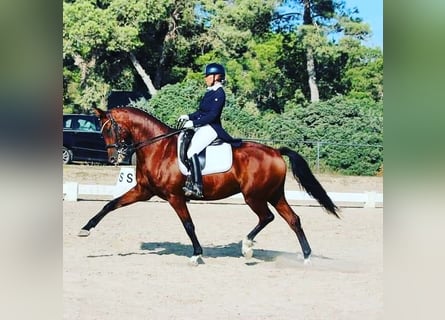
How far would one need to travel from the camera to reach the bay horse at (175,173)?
5824 millimetres

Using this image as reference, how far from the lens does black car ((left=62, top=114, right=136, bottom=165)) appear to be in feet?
27.5

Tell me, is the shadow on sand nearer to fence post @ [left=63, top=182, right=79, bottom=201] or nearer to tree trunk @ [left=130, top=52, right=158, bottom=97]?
fence post @ [left=63, top=182, right=79, bottom=201]

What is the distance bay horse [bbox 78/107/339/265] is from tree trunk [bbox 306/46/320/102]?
3917 millimetres

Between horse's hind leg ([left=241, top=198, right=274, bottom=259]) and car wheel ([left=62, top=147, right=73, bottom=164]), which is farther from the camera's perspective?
car wheel ([left=62, top=147, right=73, bottom=164])

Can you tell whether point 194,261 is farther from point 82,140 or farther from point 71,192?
point 82,140

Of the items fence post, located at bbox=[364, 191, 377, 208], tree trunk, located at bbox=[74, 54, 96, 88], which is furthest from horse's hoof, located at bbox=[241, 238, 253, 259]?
tree trunk, located at bbox=[74, 54, 96, 88]

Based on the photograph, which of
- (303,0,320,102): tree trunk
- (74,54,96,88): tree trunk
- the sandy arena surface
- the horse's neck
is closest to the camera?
the sandy arena surface

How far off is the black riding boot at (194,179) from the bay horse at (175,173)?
0.20ft

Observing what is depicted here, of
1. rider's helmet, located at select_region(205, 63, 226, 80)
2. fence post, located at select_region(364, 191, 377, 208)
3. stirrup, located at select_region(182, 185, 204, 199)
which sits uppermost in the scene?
rider's helmet, located at select_region(205, 63, 226, 80)

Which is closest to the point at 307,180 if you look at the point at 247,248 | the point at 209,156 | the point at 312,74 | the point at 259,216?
the point at 259,216

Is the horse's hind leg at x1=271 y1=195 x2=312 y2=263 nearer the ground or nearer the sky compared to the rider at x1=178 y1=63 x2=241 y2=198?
nearer the ground

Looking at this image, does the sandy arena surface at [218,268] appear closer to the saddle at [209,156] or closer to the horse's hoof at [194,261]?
the horse's hoof at [194,261]

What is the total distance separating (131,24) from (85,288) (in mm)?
4834
